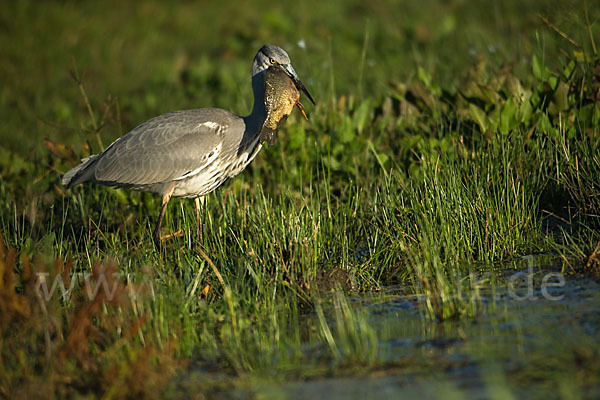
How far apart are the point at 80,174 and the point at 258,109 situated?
1.46 metres

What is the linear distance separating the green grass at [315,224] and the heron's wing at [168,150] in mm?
325

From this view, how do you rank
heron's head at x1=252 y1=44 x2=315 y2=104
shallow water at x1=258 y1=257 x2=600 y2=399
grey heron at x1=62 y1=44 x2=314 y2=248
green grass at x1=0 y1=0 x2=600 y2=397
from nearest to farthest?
shallow water at x1=258 y1=257 x2=600 y2=399, green grass at x1=0 y1=0 x2=600 y2=397, grey heron at x1=62 y1=44 x2=314 y2=248, heron's head at x1=252 y1=44 x2=315 y2=104

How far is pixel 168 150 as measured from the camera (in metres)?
5.61

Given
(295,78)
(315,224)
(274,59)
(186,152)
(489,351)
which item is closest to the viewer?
(489,351)

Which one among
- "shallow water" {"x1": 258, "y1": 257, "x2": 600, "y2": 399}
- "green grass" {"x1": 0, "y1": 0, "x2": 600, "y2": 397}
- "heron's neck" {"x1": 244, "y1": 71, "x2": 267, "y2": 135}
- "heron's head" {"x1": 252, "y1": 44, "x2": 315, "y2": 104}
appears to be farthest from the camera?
"heron's head" {"x1": 252, "y1": 44, "x2": 315, "y2": 104}

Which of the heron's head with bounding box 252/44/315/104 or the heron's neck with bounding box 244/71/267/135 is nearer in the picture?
the heron's neck with bounding box 244/71/267/135

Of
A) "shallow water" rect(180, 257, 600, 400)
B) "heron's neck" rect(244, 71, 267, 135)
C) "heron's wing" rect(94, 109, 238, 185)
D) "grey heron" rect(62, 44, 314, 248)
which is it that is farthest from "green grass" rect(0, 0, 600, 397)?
"heron's neck" rect(244, 71, 267, 135)

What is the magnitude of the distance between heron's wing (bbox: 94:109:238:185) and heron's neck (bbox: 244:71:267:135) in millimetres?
102

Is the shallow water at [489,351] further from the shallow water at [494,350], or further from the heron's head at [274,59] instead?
the heron's head at [274,59]

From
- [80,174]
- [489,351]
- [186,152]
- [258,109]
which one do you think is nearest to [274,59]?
[258,109]

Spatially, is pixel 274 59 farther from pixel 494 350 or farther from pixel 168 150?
pixel 494 350

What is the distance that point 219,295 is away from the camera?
4.36m

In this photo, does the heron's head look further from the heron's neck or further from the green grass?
the green grass

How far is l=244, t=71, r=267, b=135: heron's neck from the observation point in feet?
18.6
